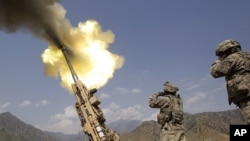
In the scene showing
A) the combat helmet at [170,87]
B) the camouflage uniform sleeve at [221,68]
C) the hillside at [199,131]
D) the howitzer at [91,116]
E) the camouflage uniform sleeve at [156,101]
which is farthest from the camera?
the hillside at [199,131]

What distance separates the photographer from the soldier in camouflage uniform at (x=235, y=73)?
8547 millimetres

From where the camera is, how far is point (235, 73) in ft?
28.7

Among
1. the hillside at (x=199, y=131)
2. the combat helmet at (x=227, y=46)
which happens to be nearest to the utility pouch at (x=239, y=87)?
the combat helmet at (x=227, y=46)

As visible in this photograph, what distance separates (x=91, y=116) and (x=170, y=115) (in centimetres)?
564

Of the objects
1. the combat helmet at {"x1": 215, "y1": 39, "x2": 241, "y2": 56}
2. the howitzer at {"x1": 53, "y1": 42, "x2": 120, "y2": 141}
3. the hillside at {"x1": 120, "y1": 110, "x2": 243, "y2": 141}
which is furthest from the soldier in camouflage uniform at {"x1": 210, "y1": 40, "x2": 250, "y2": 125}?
the hillside at {"x1": 120, "y1": 110, "x2": 243, "y2": 141}

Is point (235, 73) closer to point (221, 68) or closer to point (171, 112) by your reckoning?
point (221, 68)

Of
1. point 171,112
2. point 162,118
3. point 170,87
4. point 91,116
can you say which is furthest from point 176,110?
point 91,116

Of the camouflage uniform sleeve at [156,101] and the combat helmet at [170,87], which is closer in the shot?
the camouflage uniform sleeve at [156,101]

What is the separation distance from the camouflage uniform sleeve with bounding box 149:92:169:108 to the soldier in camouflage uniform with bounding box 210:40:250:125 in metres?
3.21

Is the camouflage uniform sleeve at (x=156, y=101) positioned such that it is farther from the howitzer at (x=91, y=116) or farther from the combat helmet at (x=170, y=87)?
the howitzer at (x=91, y=116)

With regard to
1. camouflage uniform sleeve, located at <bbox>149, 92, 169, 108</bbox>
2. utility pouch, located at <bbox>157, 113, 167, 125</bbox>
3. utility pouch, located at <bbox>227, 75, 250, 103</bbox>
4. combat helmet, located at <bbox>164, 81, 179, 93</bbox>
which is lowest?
utility pouch, located at <bbox>227, 75, 250, 103</bbox>

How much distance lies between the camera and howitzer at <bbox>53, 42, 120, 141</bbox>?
16.4m

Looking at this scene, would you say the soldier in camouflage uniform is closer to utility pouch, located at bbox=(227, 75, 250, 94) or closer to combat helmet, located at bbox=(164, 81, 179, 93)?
utility pouch, located at bbox=(227, 75, 250, 94)

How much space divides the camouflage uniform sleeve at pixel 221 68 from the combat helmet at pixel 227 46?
32 centimetres
